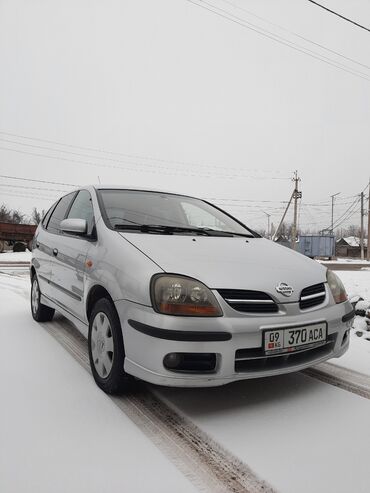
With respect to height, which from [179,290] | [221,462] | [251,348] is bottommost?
[221,462]

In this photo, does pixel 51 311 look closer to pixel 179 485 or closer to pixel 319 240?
pixel 179 485

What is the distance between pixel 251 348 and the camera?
2.02m

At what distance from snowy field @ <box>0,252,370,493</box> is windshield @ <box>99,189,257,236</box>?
48.0 inches

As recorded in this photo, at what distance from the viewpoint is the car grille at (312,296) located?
7.45 feet

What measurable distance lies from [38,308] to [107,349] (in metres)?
2.24

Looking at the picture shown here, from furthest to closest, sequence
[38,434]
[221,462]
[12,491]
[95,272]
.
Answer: [95,272]
[38,434]
[221,462]
[12,491]

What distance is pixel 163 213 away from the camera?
131 inches

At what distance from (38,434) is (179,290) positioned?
1.04 metres

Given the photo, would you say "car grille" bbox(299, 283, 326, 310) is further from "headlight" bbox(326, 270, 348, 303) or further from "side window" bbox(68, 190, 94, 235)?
"side window" bbox(68, 190, 94, 235)

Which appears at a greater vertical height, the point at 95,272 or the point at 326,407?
the point at 95,272

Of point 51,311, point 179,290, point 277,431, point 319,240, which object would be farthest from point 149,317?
point 319,240

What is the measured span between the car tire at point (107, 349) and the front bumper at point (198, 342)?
4.4 inches

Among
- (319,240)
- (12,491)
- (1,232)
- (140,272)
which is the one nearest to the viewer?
(12,491)

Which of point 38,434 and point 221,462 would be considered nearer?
point 221,462
